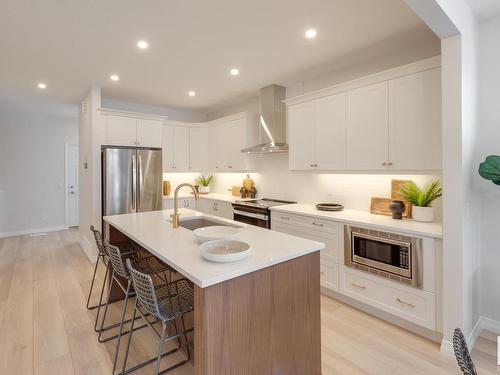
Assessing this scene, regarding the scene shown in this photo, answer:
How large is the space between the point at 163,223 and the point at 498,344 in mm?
2932

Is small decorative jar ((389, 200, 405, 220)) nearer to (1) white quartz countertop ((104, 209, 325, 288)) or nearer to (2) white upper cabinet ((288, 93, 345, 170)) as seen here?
(2) white upper cabinet ((288, 93, 345, 170))

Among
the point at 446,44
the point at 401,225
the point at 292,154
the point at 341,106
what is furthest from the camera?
the point at 292,154

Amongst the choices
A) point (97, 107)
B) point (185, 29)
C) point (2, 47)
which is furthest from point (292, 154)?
point (2, 47)

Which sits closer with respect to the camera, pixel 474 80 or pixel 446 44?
pixel 446 44

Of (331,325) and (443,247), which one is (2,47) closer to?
(331,325)

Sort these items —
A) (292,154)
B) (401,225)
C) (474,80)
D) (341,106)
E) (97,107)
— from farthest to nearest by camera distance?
1. (97,107)
2. (292,154)
3. (341,106)
4. (401,225)
5. (474,80)

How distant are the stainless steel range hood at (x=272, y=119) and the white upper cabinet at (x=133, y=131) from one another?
1851mm

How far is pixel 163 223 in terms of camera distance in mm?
2570

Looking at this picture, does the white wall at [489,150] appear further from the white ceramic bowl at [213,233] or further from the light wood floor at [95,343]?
the white ceramic bowl at [213,233]

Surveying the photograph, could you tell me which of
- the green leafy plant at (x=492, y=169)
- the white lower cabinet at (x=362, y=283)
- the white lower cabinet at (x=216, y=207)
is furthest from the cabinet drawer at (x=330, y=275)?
the white lower cabinet at (x=216, y=207)

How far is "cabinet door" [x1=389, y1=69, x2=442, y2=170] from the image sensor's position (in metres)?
2.41

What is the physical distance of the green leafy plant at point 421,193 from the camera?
8.44 feet

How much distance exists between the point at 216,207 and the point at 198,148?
55.2 inches

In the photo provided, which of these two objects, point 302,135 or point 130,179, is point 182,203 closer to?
point 130,179
